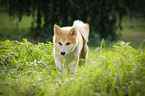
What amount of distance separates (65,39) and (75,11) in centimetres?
490

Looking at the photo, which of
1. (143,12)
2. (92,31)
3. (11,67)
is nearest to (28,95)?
(11,67)

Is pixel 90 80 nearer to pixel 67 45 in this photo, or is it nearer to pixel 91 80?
pixel 91 80

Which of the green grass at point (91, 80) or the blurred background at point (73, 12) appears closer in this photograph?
the green grass at point (91, 80)

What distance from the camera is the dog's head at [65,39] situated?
4.45 m

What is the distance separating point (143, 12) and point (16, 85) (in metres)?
8.32

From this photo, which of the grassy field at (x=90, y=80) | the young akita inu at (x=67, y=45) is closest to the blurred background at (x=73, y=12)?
the young akita inu at (x=67, y=45)

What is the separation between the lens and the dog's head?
4445 mm

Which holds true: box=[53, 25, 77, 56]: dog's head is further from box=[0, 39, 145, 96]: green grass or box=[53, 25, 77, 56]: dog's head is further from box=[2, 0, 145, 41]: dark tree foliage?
box=[2, 0, 145, 41]: dark tree foliage

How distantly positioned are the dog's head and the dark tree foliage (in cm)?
462

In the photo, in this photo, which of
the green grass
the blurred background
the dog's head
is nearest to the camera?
the green grass

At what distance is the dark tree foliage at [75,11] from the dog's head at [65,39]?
182 inches

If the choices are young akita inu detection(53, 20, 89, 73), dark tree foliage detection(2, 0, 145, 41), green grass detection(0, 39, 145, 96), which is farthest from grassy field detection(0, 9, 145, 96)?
dark tree foliage detection(2, 0, 145, 41)

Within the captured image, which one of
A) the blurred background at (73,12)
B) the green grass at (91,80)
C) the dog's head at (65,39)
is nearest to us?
the green grass at (91,80)

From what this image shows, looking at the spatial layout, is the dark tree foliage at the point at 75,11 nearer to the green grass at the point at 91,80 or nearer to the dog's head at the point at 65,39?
the dog's head at the point at 65,39
